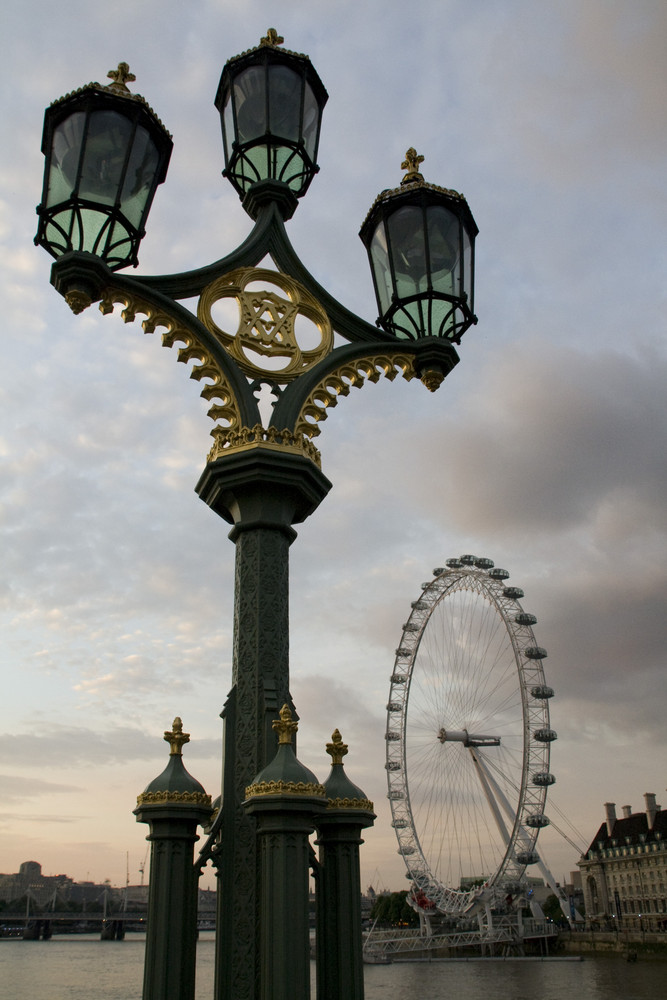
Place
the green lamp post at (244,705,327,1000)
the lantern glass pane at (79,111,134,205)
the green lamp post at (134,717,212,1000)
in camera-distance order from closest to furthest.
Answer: the green lamp post at (244,705,327,1000), the green lamp post at (134,717,212,1000), the lantern glass pane at (79,111,134,205)

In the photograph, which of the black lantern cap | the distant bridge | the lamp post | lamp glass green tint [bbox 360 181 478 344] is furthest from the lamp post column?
the distant bridge

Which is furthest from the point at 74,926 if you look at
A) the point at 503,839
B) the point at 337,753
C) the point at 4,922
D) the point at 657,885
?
the point at 337,753

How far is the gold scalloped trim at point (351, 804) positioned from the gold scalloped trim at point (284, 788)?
1.77ft

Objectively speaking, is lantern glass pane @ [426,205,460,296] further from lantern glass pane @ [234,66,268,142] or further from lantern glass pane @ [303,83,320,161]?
lantern glass pane @ [234,66,268,142]

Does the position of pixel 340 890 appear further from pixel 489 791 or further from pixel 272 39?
pixel 489 791

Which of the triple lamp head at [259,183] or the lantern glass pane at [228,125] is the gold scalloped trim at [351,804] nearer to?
the triple lamp head at [259,183]

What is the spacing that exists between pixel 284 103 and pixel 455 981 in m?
48.5

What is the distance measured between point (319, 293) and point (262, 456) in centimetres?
118

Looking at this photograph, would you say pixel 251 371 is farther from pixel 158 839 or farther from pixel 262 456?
pixel 158 839

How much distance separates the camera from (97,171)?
13.2ft

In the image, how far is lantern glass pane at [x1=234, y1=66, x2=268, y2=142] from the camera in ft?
15.7

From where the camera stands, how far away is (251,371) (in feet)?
14.2

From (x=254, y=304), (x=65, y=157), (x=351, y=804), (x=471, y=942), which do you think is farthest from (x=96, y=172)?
(x=471, y=942)

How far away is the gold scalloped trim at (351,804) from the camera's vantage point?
143 inches
